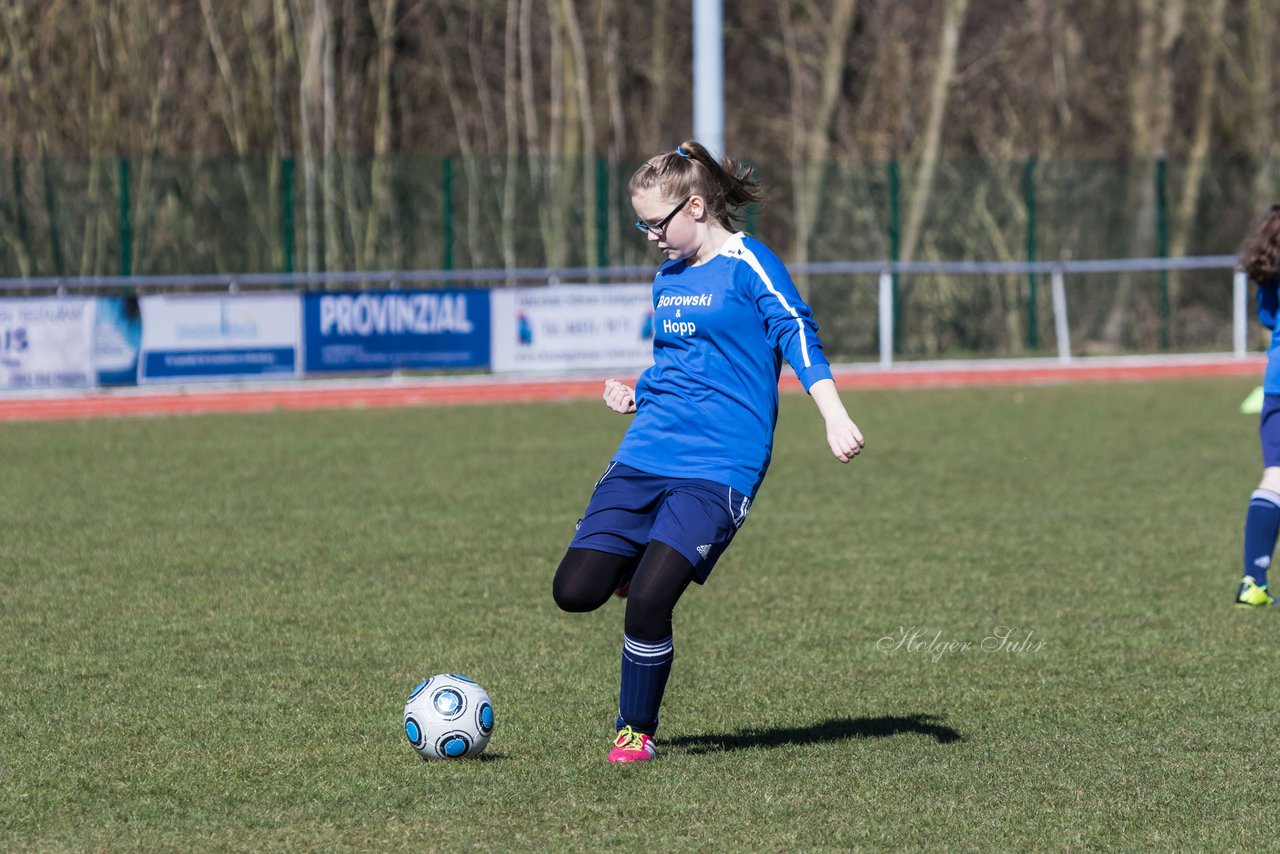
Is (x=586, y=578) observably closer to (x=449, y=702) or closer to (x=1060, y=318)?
(x=449, y=702)

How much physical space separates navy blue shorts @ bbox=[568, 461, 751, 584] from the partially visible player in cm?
361

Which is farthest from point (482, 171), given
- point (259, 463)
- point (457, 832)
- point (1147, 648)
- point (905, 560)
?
point (457, 832)

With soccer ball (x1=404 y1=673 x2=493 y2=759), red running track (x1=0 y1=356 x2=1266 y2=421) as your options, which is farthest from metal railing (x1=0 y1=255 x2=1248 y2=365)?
soccer ball (x1=404 y1=673 x2=493 y2=759)

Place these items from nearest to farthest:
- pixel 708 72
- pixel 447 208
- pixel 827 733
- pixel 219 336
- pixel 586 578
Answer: pixel 586 578
pixel 827 733
pixel 219 336
pixel 708 72
pixel 447 208

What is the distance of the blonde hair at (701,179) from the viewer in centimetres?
514

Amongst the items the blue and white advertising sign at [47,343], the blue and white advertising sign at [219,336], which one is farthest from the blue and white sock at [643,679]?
the blue and white advertising sign at [219,336]

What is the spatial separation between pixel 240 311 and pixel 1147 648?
1349cm

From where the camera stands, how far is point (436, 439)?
1490 cm

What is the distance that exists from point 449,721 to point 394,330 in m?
14.5

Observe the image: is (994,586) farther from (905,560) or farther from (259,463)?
(259,463)

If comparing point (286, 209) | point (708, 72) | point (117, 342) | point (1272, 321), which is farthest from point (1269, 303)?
point (286, 209)

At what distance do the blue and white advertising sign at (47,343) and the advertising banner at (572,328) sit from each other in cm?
439

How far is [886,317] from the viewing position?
22.2 m

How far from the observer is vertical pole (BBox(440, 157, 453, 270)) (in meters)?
23.7
